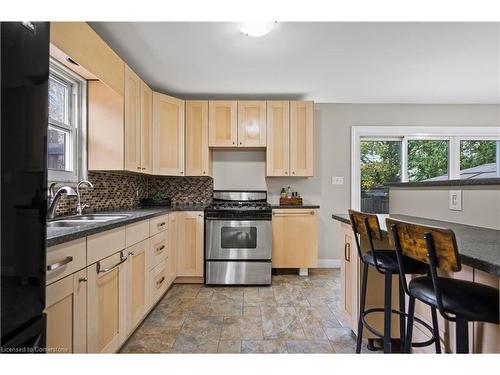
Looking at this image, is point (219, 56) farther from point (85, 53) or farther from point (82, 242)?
point (82, 242)

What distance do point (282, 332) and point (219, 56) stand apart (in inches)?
94.5

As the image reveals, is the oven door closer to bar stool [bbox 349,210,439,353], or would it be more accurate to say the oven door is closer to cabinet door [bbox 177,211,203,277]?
cabinet door [bbox 177,211,203,277]

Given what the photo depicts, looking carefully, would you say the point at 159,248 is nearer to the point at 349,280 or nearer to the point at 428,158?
the point at 349,280

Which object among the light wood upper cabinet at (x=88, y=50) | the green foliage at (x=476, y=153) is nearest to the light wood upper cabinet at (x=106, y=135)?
the light wood upper cabinet at (x=88, y=50)

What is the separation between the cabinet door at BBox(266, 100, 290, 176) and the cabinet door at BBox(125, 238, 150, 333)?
1838 mm

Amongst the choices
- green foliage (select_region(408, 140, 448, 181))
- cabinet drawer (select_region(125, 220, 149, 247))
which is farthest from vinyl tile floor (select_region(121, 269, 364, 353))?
green foliage (select_region(408, 140, 448, 181))

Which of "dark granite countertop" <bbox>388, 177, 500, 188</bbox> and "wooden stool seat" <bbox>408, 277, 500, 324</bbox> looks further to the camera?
"dark granite countertop" <bbox>388, 177, 500, 188</bbox>

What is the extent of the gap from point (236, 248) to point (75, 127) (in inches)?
75.2

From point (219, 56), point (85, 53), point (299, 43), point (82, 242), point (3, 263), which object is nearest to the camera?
point (3, 263)

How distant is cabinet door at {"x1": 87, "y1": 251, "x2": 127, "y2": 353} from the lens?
1325mm

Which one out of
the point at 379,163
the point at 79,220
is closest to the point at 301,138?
the point at 379,163

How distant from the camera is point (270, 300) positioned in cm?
257

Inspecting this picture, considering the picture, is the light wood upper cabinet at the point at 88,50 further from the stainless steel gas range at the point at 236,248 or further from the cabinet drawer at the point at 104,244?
the stainless steel gas range at the point at 236,248
